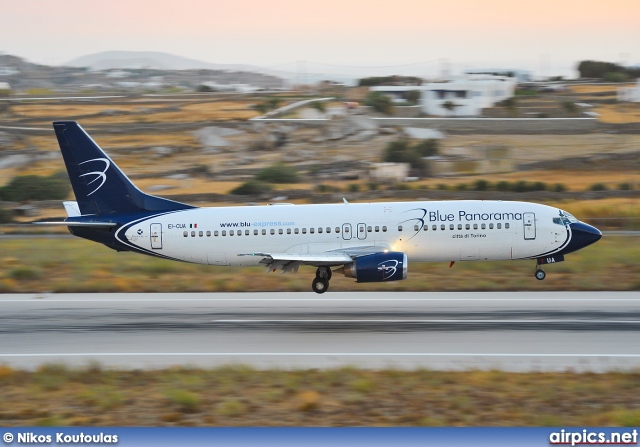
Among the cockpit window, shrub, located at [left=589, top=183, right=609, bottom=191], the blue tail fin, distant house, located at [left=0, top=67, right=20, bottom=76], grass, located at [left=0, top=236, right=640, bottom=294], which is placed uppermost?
distant house, located at [left=0, top=67, right=20, bottom=76]

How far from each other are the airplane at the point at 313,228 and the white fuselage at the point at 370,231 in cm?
3

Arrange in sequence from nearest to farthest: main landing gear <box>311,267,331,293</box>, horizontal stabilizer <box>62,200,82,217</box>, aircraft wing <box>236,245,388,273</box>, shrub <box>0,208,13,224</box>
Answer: aircraft wing <box>236,245,388,273</box> < main landing gear <box>311,267,331,293</box> < horizontal stabilizer <box>62,200,82,217</box> < shrub <box>0,208,13,224</box>

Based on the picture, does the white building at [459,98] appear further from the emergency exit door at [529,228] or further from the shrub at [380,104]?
the emergency exit door at [529,228]

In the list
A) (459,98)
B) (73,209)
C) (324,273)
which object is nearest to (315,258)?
(324,273)

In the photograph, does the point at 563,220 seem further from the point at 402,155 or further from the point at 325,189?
the point at 402,155

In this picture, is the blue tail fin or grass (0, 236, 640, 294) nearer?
the blue tail fin

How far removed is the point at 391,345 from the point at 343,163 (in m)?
54.6

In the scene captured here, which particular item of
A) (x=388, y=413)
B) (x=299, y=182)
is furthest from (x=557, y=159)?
(x=388, y=413)

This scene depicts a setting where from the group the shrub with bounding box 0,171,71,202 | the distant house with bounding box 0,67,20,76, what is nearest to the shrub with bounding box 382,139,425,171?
the shrub with bounding box 0,171,71,202

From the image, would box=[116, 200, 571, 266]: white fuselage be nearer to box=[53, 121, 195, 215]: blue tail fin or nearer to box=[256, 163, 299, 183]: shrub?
box=[53, 121, 195, 215]: blue tail fin

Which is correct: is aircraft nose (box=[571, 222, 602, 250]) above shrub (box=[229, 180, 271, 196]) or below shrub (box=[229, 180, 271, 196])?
above
